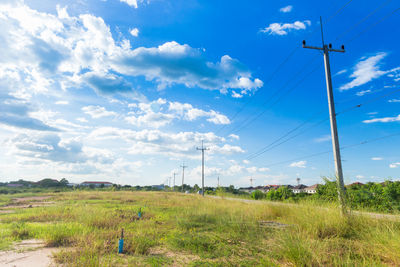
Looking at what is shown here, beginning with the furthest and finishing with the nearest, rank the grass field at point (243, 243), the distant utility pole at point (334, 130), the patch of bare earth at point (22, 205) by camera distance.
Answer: the patch of bare earth at point (22, 205)
the distant utility pole at point (334, 130)
the grass field at point (243, 243)

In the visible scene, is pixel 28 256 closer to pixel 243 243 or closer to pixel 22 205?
pixel 243 243

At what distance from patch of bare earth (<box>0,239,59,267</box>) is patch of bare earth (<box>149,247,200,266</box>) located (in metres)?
2.77

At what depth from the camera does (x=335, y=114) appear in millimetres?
10523

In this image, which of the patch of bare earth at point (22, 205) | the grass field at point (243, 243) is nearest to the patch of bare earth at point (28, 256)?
the grass field at point (243, 243)

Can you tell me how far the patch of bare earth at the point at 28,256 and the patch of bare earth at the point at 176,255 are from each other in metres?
2.77

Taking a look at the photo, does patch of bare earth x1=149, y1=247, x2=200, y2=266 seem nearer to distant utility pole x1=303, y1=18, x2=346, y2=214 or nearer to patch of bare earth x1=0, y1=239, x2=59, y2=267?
patch of bare earth x1=0, y1=239, x2=59, y2=267

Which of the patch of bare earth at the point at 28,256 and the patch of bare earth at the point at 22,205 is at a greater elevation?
the patch of bare earth at the point at 28,256

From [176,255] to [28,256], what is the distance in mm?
4526

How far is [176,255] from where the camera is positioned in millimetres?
6562

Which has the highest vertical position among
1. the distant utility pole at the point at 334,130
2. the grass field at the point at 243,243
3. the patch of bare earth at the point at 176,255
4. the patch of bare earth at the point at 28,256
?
the distant utility pole at the point at 334,130

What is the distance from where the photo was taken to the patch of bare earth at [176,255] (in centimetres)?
593

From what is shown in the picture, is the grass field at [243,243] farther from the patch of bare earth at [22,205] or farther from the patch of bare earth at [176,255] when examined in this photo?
the patch of bare earth at [22,205]

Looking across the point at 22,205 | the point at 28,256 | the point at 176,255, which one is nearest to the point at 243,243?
the point at 176,255

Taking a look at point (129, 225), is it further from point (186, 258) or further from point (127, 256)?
point (186, 258)
